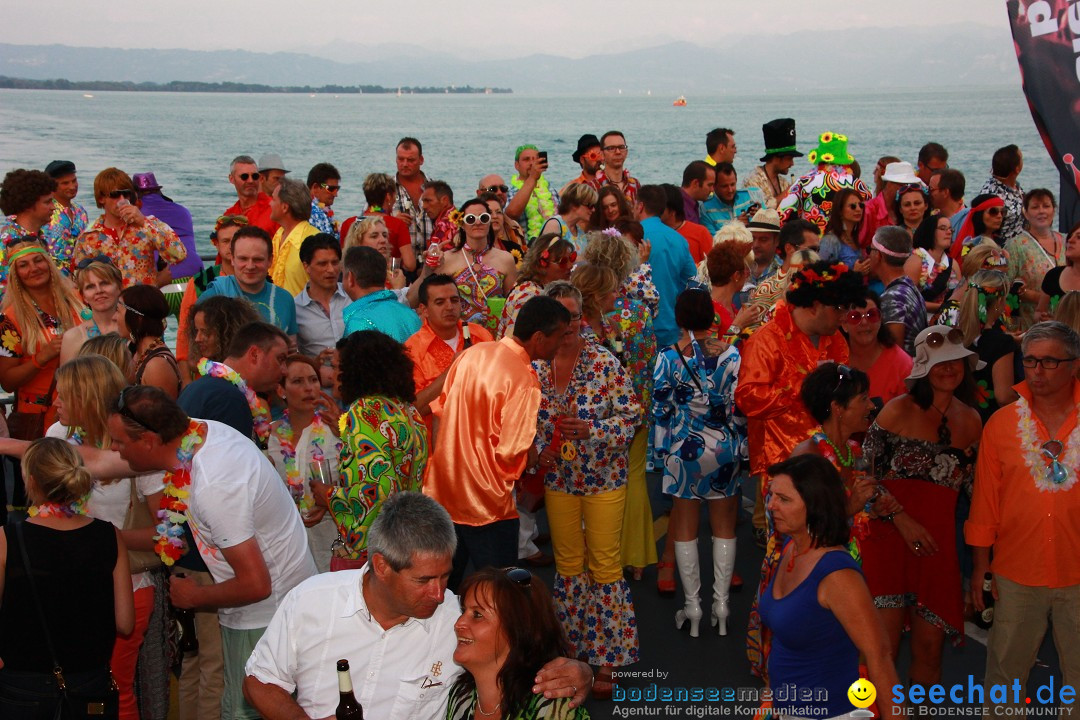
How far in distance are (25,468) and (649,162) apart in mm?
46564

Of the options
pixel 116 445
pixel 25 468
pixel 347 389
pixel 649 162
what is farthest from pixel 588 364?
pixel 649 162

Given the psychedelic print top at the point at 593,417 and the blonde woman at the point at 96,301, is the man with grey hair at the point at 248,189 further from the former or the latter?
the psychedelic print top at the point at 593,417

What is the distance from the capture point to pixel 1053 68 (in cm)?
480

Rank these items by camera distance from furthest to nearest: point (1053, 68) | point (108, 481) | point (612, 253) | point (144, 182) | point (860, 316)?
point (144, 182) → point (612, 253) → point (860, 316) → point (1053, 68) → point (108, 481)

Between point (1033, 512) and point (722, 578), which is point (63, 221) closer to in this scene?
point (722, 578)

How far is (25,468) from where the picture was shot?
11.8ft

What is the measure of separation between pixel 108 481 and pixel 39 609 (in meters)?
0.73

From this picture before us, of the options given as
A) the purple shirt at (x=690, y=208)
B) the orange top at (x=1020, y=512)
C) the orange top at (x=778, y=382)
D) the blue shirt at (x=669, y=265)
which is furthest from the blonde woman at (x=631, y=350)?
the purple shirt at (x=690, y=208)

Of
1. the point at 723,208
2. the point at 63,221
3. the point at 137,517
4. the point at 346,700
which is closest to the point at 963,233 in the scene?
the point at 723,208

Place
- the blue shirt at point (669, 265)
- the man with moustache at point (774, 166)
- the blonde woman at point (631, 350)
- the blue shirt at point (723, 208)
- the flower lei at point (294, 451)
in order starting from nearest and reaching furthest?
1. the flower lei at point (294, 451)
2. the blonde woman at point (631, 350)
3. the blue shirt at point (669, 265)
4. the blue shirt at point (723, 208)
5. the man with moustache at point (774, 166)

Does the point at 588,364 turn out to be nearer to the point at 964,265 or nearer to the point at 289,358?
the point at 289,358

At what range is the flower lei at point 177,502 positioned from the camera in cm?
369

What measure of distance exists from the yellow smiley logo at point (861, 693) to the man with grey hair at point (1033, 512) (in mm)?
1141

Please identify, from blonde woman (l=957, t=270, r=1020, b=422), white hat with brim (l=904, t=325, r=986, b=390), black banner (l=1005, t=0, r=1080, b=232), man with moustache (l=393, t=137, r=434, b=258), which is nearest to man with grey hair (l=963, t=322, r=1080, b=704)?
white hat with brim (l=904, t=325, r=986, b=390)
